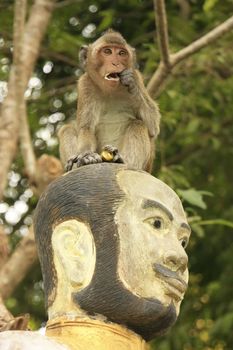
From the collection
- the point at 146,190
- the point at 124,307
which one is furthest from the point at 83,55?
the point at 124,307

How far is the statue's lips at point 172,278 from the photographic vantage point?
5641 mm

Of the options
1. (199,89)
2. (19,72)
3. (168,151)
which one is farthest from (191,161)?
(19,72)

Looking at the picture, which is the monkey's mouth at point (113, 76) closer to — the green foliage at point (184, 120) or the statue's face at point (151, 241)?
the statue's face at point (151, 241)

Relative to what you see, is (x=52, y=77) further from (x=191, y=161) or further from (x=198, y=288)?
(x=198, y=288)

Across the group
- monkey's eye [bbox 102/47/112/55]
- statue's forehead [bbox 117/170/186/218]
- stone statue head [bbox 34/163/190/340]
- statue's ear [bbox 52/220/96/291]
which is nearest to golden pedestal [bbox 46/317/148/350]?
stone statue head [bbox 34/163/190/340]

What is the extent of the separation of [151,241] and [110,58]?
2289 millimetres

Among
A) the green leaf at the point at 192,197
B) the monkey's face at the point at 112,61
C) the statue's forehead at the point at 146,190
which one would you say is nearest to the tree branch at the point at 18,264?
the green leaf at the point at 192,197

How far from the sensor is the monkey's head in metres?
7.70

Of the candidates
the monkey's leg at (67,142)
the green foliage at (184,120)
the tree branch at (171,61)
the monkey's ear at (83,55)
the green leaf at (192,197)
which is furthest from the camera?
the green foliage at (184,120)

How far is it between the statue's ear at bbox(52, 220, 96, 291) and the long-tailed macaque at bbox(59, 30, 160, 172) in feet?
5.81

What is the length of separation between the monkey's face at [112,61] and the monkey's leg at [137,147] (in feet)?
1.07

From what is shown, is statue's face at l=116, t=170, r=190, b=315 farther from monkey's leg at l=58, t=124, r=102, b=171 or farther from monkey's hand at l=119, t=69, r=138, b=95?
monkey's leg at l=58, t=124, r=102, b=171

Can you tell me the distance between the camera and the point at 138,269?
563 cm

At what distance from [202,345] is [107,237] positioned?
6.39 m
